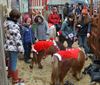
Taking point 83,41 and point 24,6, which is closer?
point 83,41

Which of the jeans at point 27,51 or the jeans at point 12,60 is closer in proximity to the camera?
the jeans at point 12,60

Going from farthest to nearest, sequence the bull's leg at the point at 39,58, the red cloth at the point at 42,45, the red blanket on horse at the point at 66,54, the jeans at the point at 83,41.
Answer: the jeans at the point at 83,41, the bull's leg at the point at 39,58, the red cloth at the point at 42,45, the red blanket on horse at the point at 66,54

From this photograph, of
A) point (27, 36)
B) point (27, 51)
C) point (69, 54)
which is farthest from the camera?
point (27, 51)

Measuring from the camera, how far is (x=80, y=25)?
12445mm

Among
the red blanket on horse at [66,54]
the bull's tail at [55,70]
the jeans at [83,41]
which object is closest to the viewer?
the bull's tail at [55,70]

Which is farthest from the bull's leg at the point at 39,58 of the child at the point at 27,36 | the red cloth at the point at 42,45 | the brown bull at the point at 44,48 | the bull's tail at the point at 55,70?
the bull's tail at the point at 55,70

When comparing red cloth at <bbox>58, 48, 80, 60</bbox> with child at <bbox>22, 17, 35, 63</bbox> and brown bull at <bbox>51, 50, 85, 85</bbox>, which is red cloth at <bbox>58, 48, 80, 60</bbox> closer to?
brown bull at <bbox>51, 50, 85, 85</bbox>

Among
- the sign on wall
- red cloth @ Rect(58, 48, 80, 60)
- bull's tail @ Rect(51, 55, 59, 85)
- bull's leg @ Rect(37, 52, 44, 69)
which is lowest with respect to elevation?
bull's leg @ Rect(37, 52, 44, 69)

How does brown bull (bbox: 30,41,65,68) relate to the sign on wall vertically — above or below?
below

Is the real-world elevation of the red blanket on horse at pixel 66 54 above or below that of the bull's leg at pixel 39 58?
above

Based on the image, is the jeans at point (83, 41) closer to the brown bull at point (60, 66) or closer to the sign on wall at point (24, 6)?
the sign on wall at point (24, 6)

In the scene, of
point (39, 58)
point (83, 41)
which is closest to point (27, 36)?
point (39, 58)

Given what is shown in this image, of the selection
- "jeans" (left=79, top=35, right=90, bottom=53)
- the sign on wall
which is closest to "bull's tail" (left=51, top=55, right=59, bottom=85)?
"jeans" (left=79, top=35, right=90, bottom=53)

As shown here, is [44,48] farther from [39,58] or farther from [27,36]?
[27,36]
